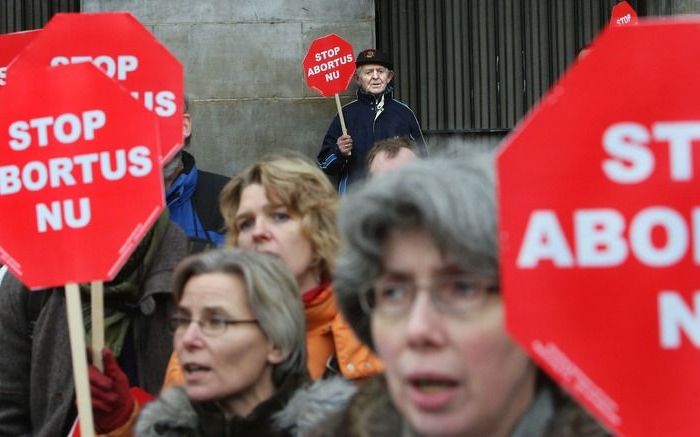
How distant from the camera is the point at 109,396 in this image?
409 cm

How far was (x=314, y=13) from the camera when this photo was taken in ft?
37.6

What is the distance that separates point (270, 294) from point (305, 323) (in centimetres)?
20

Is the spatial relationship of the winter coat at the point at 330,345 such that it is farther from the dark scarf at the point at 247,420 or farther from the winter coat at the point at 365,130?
the winter coat at the point at 365,130

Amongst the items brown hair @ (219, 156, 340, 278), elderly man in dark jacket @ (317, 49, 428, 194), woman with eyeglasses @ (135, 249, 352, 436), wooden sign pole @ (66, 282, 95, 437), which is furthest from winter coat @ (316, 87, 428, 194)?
woman with eyeglasses @ (135, 249, 352, 436)

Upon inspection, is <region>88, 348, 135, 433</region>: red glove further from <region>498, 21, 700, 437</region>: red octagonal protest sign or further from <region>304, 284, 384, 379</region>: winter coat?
<region>498, 21, 700, 437</region>: red octagonal protest sign

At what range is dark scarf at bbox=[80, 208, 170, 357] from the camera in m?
4.52

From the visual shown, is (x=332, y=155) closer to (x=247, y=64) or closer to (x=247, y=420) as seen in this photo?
(x=247, y=64)

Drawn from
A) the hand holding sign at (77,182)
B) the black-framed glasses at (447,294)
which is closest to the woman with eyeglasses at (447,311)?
the black-framed glasses at (447,294)

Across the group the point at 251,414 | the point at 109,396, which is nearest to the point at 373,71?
the point at 109,396

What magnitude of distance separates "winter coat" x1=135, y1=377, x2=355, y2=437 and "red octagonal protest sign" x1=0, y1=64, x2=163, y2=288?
1.68ft

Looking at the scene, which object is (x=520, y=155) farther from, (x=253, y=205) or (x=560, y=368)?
(x=253, y=205)

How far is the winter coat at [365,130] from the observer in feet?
32.8

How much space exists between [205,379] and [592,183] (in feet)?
5.12

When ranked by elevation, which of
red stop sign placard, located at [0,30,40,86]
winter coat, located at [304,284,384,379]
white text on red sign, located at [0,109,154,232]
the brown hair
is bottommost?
winter coat, located at [304,284,384,379]
